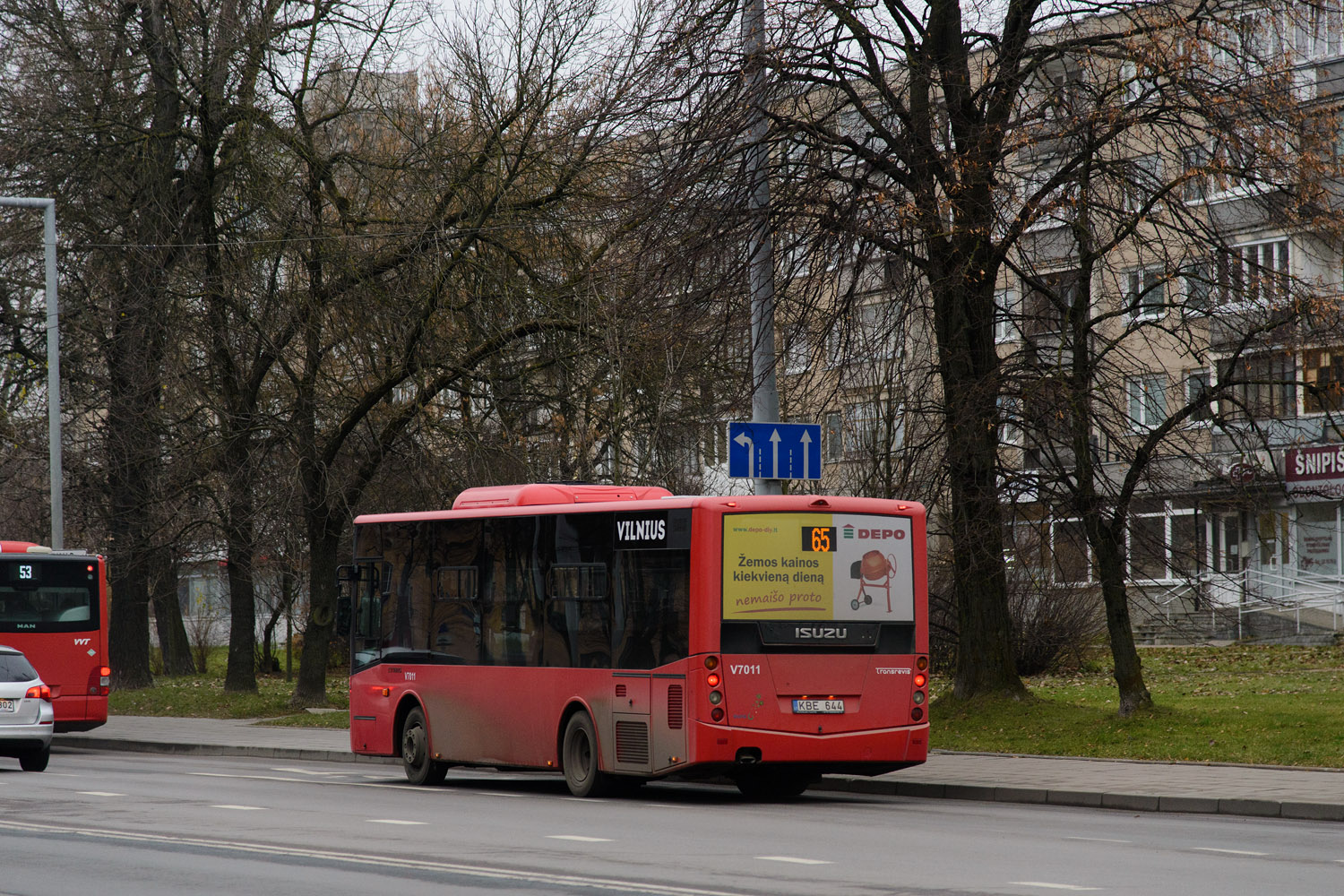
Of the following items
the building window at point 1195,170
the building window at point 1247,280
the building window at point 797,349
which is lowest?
the building window at point 797,349

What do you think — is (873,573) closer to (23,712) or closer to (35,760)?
(23,712)

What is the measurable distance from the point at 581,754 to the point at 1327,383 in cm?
954

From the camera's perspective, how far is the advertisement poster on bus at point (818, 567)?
1655 centimetres

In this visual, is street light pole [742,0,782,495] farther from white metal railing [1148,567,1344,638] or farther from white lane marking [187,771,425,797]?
white metal railing [1148,567,1344,638]

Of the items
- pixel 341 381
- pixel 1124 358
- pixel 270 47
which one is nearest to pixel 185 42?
pixel 270 47

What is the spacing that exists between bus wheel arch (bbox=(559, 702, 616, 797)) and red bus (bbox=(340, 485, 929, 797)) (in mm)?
27

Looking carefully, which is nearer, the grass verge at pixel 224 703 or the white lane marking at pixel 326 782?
the white lane marking at pixel 326 782

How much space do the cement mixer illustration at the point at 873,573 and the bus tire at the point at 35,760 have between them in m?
11.1

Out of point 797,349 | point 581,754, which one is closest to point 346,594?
point 581,754

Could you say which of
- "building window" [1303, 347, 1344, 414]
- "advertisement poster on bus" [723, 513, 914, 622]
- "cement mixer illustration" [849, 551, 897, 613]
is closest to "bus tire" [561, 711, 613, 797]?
"advertisement poster on bus" [723, 513, 914, 622]

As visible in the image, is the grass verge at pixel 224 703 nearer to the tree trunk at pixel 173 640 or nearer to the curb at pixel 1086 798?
the tree trunk at pixel 173 640

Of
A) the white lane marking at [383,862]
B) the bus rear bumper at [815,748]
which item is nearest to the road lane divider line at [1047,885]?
the white lane marking at [383,862]

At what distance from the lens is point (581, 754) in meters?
17.7

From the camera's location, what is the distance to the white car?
829 inches
